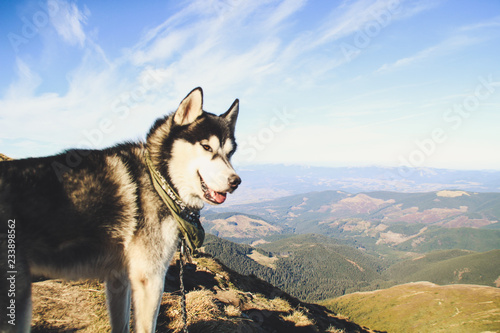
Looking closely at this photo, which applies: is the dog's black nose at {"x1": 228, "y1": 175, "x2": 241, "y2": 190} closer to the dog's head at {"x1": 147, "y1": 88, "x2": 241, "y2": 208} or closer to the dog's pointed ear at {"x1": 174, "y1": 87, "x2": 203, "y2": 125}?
the dog's head at {"x1": 147, "y1": 88, "x2": 241, "y2": 208}

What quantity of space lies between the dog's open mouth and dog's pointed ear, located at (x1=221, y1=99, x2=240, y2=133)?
1.78 metres

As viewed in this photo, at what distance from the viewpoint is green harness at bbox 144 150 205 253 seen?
4.36 metres

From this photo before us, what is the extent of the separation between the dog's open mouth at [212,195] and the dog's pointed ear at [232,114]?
1.78m

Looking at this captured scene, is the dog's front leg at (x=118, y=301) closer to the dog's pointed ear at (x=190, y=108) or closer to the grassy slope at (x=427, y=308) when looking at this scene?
the dog's pointed ear at (x=190, y=108)

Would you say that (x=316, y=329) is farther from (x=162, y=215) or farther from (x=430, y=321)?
(x=430, y=321)

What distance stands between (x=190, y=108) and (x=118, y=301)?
12.5 ft

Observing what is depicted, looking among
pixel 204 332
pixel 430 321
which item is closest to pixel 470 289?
pixel 430 321

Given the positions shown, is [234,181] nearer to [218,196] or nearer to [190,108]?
[218,196]

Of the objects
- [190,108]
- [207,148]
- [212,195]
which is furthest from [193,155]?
[190,108]

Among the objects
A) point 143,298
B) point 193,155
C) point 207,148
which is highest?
point 207,148

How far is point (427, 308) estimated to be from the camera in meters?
102

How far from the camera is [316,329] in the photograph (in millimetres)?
12055

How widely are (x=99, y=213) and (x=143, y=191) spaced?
0.80 metres

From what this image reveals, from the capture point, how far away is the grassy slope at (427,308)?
264 ft
